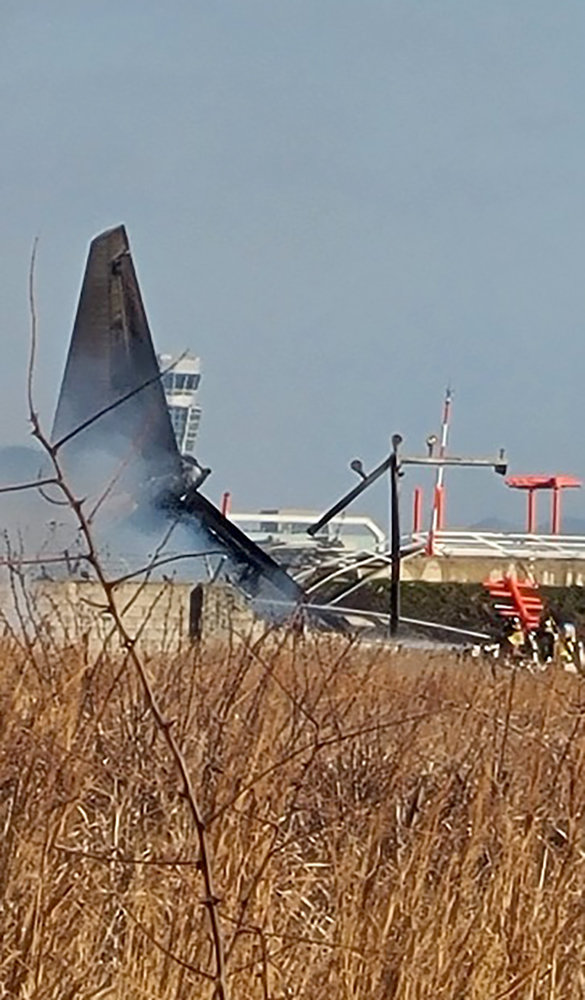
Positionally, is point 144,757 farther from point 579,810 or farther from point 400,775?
point 579,810

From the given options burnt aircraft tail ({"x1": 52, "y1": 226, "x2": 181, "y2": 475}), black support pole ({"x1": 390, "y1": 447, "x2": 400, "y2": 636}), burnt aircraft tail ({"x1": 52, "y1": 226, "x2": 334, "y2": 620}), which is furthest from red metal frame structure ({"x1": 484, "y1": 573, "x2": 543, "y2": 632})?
burnt aircraft tail ({"x1": 52, "y1": 226, "x2": 181, "y2": 475})

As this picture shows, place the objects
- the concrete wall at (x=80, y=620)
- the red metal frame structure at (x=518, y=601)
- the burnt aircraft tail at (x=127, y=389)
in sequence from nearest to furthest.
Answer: the concrete wall at (x=80, y=620) → the red metal frame structure at (x=518, y=601) → the burnt aircraft tail at (x=127, y=389)

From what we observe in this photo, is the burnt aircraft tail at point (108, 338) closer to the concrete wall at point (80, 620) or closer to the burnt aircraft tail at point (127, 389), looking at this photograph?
the burnt aircraft tail at point (127, 389)

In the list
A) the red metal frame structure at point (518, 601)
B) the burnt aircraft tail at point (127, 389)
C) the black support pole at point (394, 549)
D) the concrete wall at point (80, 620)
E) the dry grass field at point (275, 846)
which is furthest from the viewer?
the burnt aircraft tail at point (127, 389)

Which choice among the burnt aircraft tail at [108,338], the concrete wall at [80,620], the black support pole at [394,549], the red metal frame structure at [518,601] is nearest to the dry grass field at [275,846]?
the concrete wall at [80,620]

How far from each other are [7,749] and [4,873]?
1.89 feet

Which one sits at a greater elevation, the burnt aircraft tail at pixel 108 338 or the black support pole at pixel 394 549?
the burnt aircraft tail at pixel 108 338

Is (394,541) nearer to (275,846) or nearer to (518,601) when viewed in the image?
(518,601)

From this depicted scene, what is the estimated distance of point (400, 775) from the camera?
532cm

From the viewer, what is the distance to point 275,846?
3.99m

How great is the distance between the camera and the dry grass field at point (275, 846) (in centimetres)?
377

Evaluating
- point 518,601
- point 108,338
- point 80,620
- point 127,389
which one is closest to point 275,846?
point 80,620

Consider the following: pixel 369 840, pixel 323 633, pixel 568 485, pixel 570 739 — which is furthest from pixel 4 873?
pixel 568 485

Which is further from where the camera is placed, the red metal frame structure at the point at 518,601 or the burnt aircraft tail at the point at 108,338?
the burnt aircraft tail at the point at 108,338
